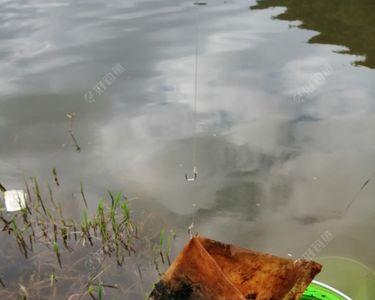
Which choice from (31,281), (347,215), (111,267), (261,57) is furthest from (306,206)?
(261,57)

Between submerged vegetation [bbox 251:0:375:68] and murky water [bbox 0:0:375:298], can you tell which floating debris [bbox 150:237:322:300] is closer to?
murky water [bbox 0:0:375:298]

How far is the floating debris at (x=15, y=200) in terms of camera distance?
146 inches

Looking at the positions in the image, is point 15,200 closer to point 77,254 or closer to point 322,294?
point 77,254

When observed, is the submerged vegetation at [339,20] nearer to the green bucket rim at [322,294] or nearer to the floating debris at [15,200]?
the green bucket rim at [322,294]

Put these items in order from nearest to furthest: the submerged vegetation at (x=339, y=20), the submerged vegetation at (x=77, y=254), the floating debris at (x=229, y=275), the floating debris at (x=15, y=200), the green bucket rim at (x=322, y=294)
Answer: the floating debris at (x=229, y=275) → the green bucket rim at (x=322, y=294) → the submerged vegetation at (x=77, y=254) → the floating debris at (x=15, y=200) → the submerged vegetation at (x=339, y=20)

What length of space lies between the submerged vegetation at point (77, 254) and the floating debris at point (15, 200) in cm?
5

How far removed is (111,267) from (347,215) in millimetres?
1906

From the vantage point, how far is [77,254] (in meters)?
3.44

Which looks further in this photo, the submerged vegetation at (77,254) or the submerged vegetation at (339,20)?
the submerged vegetation at (339,20)

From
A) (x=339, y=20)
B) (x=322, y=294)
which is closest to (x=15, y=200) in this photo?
(x=322, y=294)

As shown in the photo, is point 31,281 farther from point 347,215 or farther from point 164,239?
point 347,215

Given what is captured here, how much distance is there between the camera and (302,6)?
8148mm

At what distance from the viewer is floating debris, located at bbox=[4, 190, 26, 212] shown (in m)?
3.72

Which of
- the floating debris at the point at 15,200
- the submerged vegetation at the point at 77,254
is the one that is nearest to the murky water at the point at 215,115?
the floating debris at the point at 15,200
